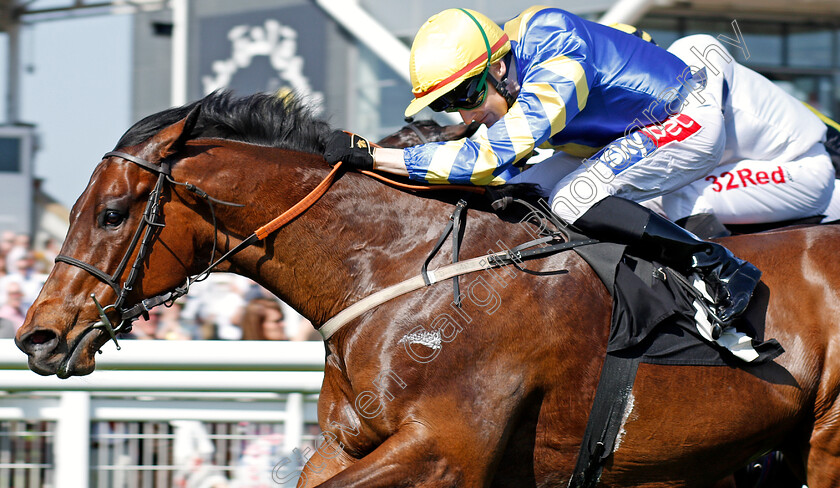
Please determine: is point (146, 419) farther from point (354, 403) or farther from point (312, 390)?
point (354, 403)

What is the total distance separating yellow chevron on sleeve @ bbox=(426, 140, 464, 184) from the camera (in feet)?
8.44

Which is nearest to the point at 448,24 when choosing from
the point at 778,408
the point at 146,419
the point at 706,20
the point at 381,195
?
the point at 381,195

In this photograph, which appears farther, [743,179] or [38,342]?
[743,179]

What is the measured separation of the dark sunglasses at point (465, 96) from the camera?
270 centimetres

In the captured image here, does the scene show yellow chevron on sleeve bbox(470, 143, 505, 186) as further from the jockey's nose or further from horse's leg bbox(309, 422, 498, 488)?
the jockey's nose

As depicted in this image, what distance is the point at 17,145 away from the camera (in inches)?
384

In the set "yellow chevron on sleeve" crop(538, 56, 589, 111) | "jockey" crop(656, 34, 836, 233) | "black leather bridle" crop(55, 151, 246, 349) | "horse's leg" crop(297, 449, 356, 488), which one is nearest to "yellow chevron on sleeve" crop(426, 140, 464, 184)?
"yellow chevron on sleeve" crop(538, 56, 589, 111)

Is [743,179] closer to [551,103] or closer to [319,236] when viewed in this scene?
[551,103]

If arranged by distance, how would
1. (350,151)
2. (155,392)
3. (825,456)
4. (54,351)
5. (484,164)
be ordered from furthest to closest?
(155,392) < (825,456) < (350,151) < (484,164) < (54,351)

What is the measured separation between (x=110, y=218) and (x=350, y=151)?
74 centimetres

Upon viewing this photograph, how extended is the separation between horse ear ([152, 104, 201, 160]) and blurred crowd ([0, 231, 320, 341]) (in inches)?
98.6

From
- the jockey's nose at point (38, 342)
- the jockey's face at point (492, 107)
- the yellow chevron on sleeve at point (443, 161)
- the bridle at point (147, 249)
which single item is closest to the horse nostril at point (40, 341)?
the jockey's nose at point (38, 342)

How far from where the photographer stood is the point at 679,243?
2703 mm

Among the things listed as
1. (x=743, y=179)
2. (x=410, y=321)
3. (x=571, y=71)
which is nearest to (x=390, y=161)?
(x=410, y=321)
